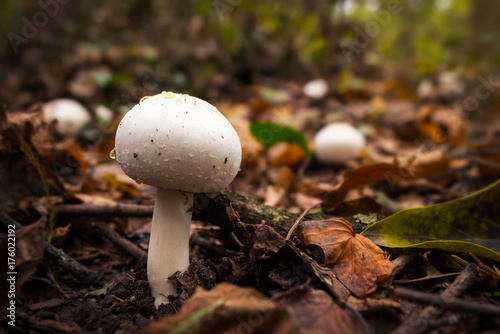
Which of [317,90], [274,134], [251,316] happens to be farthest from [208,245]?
[317,90]

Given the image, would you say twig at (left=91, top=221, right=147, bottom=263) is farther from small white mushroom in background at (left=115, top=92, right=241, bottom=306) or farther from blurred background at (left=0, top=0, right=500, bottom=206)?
blurred background at (left=0, top=0, right=500, bottom=206)

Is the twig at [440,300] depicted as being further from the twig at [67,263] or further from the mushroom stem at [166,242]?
the twig at [67,263]

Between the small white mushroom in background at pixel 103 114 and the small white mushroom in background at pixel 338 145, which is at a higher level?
the small white mushroom in background at pixel 103 114

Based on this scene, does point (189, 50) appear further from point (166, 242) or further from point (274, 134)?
point (166, 242)

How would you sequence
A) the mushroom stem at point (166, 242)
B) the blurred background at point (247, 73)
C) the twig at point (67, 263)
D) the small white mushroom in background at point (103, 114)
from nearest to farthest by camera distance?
the mushroom stem at point (166, 242) < the twig at point (67, 263) < the small white mushroom in background at point (103, 114) < the blurred background at point (247, 73)

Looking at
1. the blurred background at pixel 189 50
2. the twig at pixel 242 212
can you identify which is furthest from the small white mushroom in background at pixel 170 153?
the blurred background at pixel 189 50
